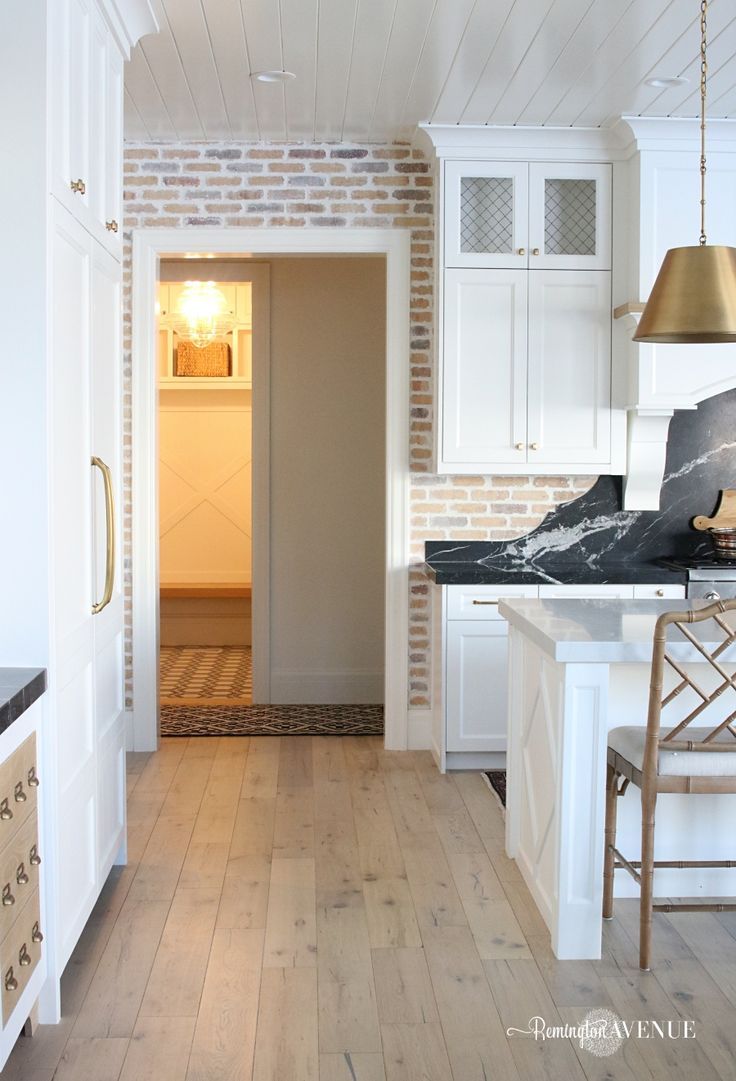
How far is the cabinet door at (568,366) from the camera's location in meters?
4.80

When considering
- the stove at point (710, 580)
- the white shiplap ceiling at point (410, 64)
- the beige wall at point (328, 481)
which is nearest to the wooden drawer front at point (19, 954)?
the white shiplap ceiling at point (410, 64)

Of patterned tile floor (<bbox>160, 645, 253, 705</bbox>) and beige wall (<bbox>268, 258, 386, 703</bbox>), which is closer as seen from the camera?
beige wall (<bbox>268, 258, 386, 703</bbox>)

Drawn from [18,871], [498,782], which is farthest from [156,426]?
[18,871]

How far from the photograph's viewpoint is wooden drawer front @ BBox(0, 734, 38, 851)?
2203 mm

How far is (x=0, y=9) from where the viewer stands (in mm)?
2410

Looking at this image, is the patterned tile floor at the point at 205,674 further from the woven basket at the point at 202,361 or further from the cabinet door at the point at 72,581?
the cabinet door at the point at 72,581

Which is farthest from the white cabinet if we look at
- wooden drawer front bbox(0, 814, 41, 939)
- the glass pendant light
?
the glass pendant light

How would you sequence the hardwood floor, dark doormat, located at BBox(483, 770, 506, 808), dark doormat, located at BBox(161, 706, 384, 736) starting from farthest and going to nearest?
dark doormat, located at BBox(161, 706, 384, 736) → dark doormat, located at BBox(483, 770, 506, 808) → the hardwood floor

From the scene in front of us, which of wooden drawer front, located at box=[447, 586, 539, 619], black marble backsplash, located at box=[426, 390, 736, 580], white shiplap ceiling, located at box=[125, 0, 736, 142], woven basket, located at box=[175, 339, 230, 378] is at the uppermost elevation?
white shiplap ceiling, located at box=[125, 0, 736, 142]

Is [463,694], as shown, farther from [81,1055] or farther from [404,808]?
[81,1055]

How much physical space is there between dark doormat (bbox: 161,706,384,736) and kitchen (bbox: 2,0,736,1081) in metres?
0.21

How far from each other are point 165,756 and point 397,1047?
9.12ft

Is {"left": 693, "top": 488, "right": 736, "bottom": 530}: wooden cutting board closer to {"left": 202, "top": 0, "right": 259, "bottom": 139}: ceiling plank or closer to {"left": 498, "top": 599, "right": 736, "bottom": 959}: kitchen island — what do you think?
{"left": 498, "top": 599, "right": 736, "bottom": 959}: kitchen island

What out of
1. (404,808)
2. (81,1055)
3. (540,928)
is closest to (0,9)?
(81,1055)
